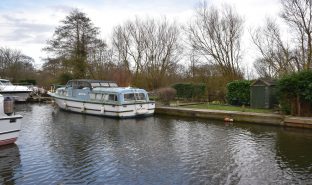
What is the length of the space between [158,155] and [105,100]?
1249 cm

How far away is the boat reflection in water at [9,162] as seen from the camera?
1004 cm

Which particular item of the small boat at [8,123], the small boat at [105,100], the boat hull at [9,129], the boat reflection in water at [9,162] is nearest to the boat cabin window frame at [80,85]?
the small boat at [105,100]

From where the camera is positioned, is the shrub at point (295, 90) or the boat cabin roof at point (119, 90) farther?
the boat cabin roof at point (119, 90)

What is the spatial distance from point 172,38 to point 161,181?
28.9 meters

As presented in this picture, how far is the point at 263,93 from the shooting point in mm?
22938

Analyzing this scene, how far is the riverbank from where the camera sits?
18.1 meters

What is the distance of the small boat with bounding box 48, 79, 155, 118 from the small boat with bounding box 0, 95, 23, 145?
9141 mm

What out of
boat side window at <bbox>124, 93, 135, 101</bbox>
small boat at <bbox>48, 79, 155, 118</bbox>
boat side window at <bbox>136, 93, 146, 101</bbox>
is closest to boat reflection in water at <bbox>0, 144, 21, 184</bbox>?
small boat at <bbox>48, 79, 155, 118</bbox>

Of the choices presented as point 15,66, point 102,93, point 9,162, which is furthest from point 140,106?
point 15,66

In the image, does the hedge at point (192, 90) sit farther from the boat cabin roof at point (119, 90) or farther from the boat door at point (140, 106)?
the boat door at point (140, 106)

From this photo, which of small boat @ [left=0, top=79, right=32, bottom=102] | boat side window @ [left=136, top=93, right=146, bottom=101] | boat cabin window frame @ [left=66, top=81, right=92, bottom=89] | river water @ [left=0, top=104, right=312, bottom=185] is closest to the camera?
river water @ [left=0, top=104, right=312, bottom=185]

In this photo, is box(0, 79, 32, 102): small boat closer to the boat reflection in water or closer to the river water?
the river water

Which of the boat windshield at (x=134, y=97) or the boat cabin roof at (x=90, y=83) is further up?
the boat cabin roof at (x=90, y=83)

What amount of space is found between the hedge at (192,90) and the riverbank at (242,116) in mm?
5778
